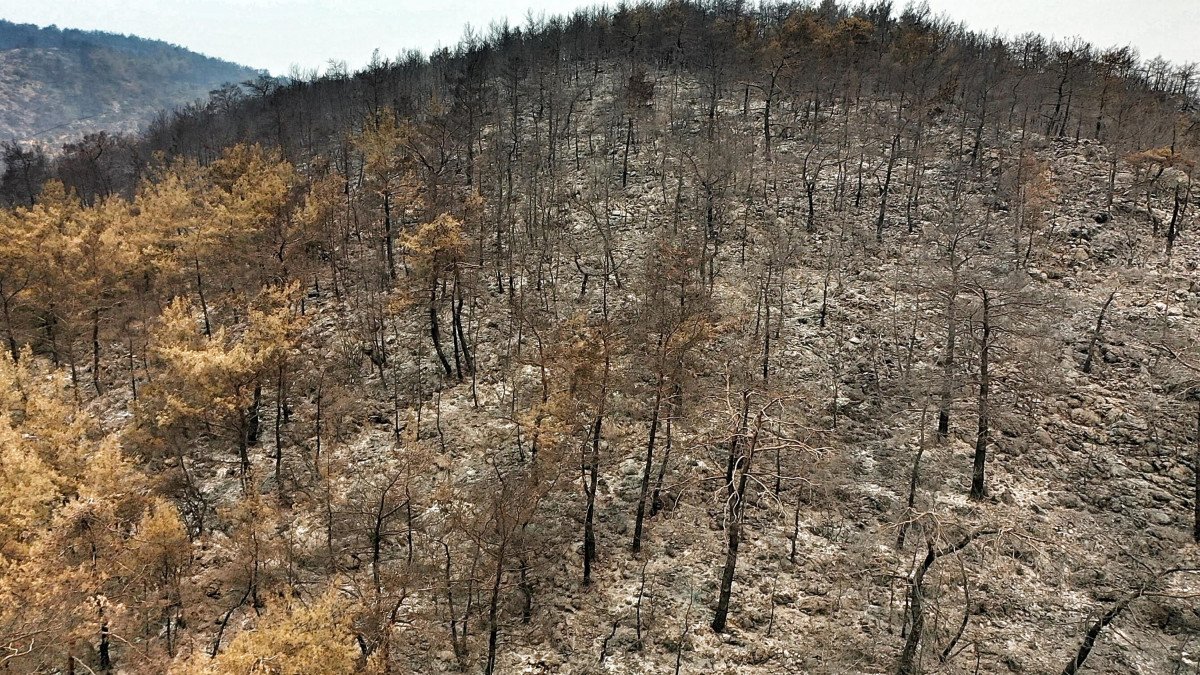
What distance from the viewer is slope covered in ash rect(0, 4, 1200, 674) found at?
21078 mm

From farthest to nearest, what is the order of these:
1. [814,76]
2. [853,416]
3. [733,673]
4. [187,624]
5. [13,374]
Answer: [814,76] → [853,416] → [13,374] → [187,624] → [733,673]

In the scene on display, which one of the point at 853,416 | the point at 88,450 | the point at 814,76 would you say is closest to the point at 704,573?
the point at 853,416

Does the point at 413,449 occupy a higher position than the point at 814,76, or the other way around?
the point at 814,76

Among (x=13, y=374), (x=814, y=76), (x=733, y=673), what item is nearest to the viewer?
(x=733, y=673)

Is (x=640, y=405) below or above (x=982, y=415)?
below

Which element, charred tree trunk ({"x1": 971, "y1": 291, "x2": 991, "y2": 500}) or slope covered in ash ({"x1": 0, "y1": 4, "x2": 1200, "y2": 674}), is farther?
charred tree trunk ({"x1": 971, "y1": 291, "x2": 991, "y2": 500})

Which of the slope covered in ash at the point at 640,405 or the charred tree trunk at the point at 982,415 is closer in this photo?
the slope covered in ash at the point at 640,405

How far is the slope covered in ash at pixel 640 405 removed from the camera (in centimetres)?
2108

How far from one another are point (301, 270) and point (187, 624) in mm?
22821

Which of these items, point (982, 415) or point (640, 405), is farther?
point (640, 405)

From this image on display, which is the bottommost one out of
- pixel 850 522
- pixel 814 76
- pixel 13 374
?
pixel 850 522

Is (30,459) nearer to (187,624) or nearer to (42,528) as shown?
(42,528)

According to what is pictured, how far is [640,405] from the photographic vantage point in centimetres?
3155

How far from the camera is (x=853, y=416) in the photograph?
3097cm
